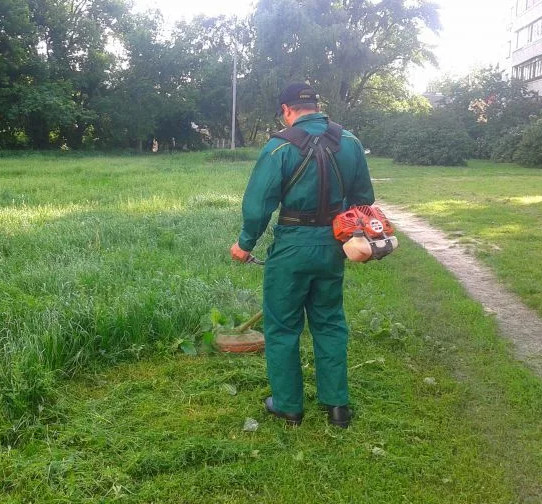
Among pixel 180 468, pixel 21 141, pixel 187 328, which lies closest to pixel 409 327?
pixel 187 328

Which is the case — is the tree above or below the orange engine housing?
above

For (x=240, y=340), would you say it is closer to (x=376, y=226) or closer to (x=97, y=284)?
(x=97, y=284)

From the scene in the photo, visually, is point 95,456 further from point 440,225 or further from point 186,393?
point 440,225

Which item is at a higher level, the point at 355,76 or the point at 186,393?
the point at 355,76

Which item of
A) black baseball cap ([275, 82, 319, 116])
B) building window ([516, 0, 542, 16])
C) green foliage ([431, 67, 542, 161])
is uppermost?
building window ([516, 0, 542, 16])

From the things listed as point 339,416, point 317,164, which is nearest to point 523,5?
point 317,164

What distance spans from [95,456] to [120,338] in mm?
1640

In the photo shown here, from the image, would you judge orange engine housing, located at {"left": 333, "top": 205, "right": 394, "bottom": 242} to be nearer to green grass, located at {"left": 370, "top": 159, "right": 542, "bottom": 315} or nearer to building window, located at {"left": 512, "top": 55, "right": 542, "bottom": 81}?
green grass, located at {"left": 370, "top": 159, "right": 542, "bottom": 315}

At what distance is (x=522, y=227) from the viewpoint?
11.2 meters

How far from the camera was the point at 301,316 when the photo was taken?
3.96 m

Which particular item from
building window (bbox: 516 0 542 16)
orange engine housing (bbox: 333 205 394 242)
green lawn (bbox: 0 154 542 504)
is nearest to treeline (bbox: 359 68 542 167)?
building window (bbox: 516 0 542 16)

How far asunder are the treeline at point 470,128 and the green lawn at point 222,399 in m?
25.9

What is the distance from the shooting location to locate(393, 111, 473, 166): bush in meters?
32.0

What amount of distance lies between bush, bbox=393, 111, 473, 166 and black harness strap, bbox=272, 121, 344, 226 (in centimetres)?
2947
